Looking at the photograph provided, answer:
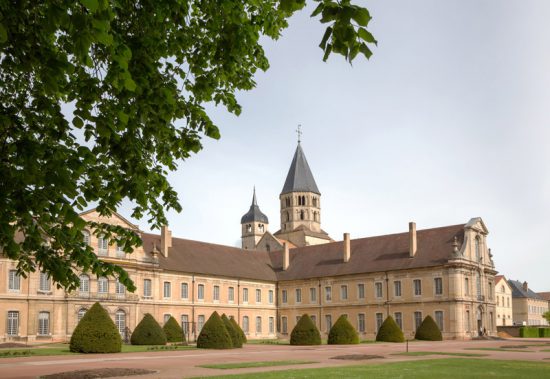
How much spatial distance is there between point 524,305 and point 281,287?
186ft

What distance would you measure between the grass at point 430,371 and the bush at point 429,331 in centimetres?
2326

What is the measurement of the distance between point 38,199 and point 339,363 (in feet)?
50.7

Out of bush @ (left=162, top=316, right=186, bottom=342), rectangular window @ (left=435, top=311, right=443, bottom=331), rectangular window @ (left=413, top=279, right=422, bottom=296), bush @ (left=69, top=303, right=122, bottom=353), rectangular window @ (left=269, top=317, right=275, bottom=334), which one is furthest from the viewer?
rectangular window @ (left=269, top=317, right=275, bottom=334)

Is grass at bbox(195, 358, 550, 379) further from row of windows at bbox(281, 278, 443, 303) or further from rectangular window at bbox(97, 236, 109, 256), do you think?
rectangular window at bbox(97, 236, 109, 256)

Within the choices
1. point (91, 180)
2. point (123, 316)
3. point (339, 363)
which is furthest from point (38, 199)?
point (123, 316)

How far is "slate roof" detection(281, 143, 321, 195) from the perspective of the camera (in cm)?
8025

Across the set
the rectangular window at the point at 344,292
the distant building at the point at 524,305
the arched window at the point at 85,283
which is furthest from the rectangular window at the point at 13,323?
→ the distant building at the point at 524,305

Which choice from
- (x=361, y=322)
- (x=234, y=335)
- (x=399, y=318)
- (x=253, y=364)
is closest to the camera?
(x=253, y=364)

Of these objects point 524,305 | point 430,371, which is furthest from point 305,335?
point 524,305

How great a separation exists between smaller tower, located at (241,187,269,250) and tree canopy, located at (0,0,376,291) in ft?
272

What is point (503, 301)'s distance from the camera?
89.9m

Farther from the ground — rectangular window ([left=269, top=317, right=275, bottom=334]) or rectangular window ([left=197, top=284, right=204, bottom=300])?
rectangular window ([left=197, top=284, right=204, bottom=300])

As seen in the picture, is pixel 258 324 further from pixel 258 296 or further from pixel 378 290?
pixel 378 290

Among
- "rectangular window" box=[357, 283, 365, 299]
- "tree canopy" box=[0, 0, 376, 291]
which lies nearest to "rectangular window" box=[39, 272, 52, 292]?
"rectangular window" box=[357, 283, 365, 299]
